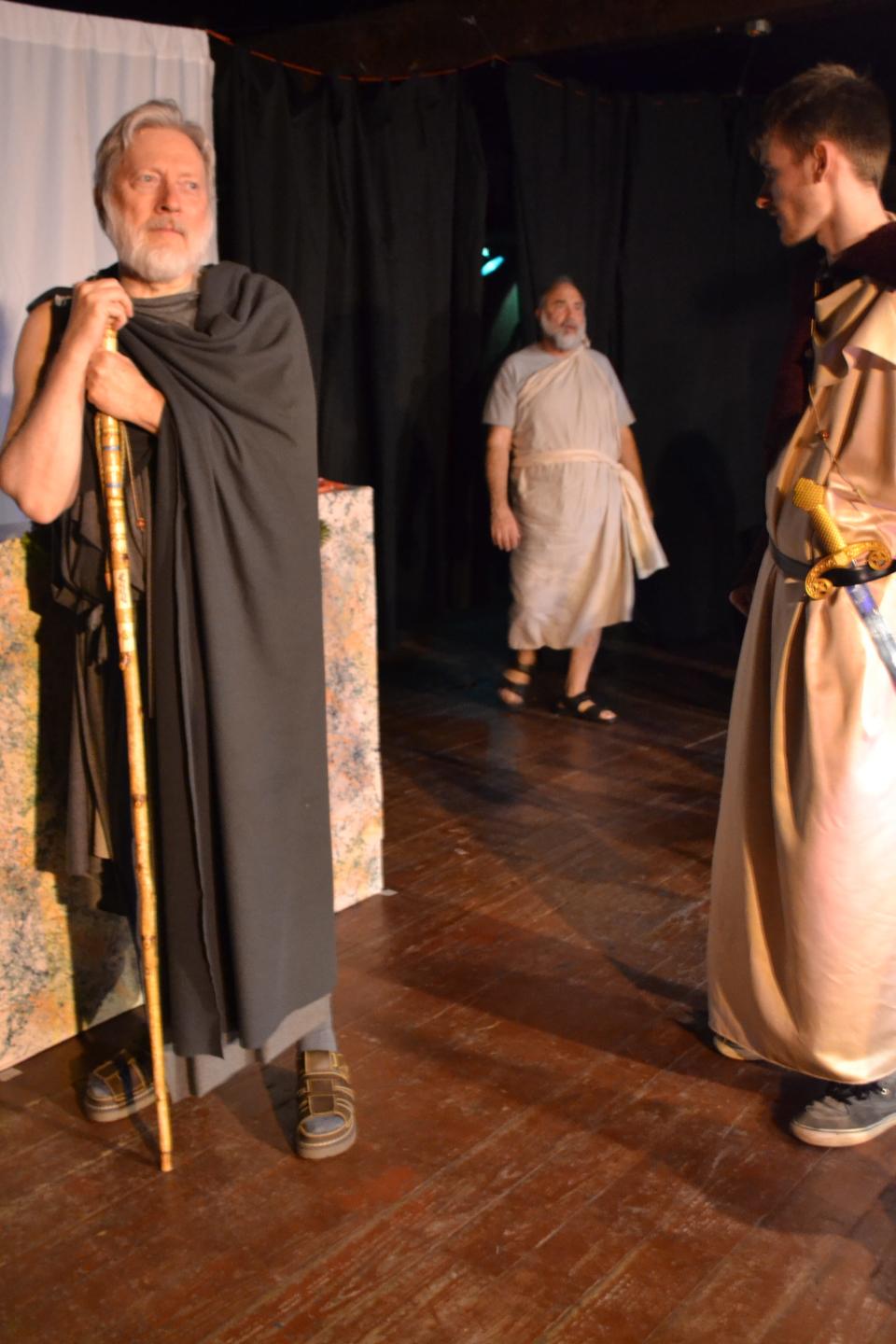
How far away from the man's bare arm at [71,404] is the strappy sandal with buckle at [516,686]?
291cm

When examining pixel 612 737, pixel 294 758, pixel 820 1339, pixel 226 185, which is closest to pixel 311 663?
pixel 294 758

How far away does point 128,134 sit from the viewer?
6.37 ft

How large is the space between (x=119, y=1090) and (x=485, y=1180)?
0.65 meters

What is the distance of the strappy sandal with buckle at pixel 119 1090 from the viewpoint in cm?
219

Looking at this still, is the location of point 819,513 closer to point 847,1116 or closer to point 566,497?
point 847,1116

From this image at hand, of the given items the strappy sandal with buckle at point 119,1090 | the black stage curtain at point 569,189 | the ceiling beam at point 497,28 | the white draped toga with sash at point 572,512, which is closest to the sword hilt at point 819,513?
the strappy sandal with buckle at point 119,1090

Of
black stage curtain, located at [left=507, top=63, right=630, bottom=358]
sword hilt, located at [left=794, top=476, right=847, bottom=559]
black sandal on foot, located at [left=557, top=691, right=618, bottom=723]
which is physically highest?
black stage curtain, located at [left=507, top=63, right=630, bottom=358]

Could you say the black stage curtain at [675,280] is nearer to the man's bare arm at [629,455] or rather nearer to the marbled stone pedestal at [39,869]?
the man's bare arm at [629,455]

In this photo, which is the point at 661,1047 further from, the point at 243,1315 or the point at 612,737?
the point at 612,737

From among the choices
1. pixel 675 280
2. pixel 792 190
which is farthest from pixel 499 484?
pixel 792 190

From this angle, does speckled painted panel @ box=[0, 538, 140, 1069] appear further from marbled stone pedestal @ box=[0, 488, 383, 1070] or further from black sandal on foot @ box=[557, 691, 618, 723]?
black sandal on foot @ box=[557, 691, 618, 723]

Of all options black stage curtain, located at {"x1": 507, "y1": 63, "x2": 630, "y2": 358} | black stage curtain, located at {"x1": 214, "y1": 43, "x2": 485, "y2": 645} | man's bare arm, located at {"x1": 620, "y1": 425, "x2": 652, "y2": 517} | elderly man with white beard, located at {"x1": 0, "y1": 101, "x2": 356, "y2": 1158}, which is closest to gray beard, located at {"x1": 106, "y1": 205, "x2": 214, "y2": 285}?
elderly man with white beard, located at {"x1": 0, "y1": 101, "x2": 356, "y2": 1158}

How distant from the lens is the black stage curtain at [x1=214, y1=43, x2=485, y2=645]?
4.23 meters

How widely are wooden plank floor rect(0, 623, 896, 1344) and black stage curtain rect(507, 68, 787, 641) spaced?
9.46 feet
